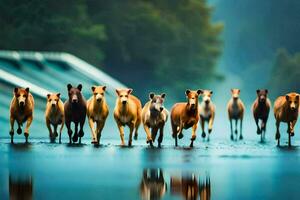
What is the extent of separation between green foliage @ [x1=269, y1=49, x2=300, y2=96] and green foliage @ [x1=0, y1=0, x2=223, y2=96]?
1.70 m

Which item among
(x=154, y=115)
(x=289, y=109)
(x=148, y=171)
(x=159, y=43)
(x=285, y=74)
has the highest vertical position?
(x=159, y=43)

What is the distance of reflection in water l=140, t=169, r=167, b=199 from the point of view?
7.91 m

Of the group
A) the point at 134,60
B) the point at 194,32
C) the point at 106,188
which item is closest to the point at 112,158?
the point at 106,188

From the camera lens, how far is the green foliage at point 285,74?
26.2 m

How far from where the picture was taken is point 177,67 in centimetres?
2769

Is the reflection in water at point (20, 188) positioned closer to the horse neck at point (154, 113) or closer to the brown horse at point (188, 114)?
the horse neck at point (154, 113)

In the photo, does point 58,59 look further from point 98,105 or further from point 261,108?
point 98,105

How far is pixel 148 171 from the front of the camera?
9.77 meters

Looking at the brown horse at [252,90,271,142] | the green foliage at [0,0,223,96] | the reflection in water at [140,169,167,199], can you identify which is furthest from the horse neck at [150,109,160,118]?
the green foliage at [0,0,223,96]

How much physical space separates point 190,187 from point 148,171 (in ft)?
4.63

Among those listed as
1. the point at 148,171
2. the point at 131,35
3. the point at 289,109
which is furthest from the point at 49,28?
the point at 148,171

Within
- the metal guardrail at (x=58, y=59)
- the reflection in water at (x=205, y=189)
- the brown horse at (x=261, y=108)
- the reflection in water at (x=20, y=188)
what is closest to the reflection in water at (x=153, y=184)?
the reflection in water at (x=205, y=189)

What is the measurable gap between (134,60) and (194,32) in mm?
2500

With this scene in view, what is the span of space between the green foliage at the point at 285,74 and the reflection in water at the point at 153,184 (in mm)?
16593
